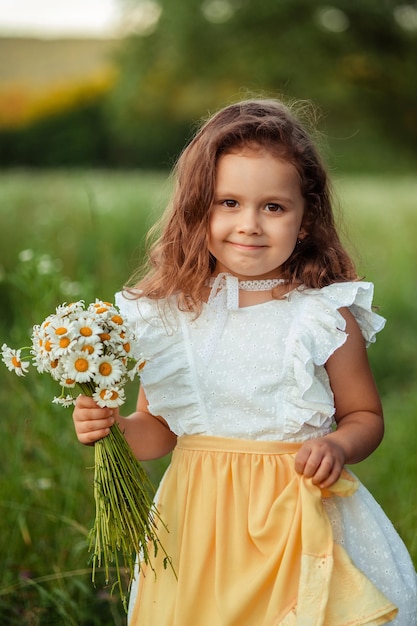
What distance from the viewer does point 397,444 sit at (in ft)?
12.8

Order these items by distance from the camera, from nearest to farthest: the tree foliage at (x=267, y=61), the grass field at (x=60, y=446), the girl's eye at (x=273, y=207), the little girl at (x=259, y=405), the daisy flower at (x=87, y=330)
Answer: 1. the daisy flower at (x=87, y=330)
2. the little girl at (x=259, y=405)
3. the girl's eye at (x=273, y=207)
4. the grass field at (x=60, y=446)
5. the tree foliage at (x=267, y=61)

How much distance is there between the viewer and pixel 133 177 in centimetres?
971

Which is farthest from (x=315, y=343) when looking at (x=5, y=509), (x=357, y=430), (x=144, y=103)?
(x=144, y=103)

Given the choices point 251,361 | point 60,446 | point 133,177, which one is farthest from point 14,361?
point 133,177

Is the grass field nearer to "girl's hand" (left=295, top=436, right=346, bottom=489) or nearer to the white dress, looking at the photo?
the white dress

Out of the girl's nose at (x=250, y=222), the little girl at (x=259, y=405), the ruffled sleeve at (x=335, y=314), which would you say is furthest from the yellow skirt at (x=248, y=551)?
the girl's nose at (x=250, y=222)

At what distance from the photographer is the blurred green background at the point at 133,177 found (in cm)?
276

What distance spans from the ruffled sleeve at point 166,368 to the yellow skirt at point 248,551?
0.20 feet

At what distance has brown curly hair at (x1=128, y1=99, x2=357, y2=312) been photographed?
186cm

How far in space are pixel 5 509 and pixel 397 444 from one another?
182 centimetres

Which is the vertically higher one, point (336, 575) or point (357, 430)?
point (357, 430)

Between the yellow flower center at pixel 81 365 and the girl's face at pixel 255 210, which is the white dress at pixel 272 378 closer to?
the girl's face at pixel 255 210

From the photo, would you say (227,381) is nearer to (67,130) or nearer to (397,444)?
(397,444)

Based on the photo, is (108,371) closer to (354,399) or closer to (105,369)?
(105,369)
